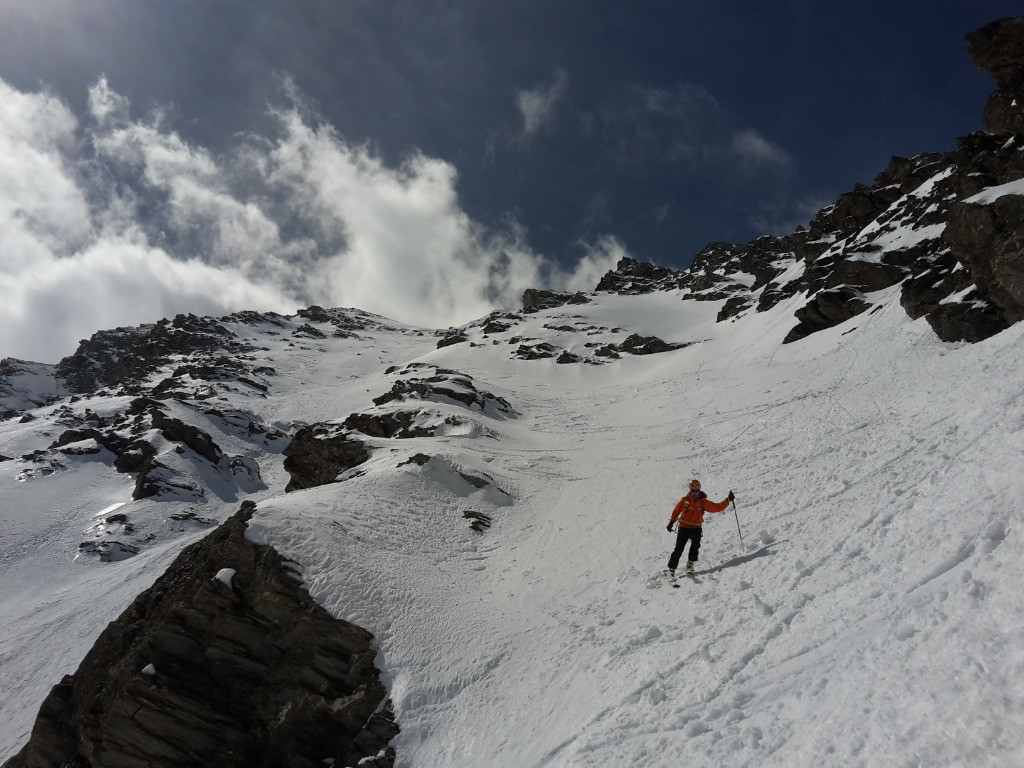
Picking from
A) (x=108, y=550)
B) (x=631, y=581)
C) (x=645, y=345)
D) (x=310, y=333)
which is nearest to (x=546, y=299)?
(x=645, y=345)

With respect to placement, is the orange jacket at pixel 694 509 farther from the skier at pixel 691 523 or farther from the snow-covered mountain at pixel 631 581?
the snow-covered mountain at pixel 631 581

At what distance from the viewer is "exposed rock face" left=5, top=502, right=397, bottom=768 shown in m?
12.0

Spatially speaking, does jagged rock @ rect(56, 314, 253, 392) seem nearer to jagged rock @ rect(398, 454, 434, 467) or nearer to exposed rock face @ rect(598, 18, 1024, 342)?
jagged rock @ rect(398, 454, 434, 467)

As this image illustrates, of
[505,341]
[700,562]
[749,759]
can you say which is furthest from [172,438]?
[749,759]

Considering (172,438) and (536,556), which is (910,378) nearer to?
(536,556)

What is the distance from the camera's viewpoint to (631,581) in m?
13.2

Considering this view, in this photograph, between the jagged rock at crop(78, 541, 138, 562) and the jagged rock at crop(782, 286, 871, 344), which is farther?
the jagged rock at crop(78, 541, 138, 562)

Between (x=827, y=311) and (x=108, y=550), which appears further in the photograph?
(x=108, y=550)

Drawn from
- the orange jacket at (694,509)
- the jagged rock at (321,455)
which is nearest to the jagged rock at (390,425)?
the jagged rock at (321,455)

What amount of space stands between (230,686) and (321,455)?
19376mm

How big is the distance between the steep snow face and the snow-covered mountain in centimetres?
6

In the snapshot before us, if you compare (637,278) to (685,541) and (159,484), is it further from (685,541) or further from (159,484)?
(685,541)

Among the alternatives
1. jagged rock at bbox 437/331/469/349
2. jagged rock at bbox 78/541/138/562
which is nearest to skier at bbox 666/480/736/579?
jagged rock at bbox 78/541/138/562

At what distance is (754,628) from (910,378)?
17696 mm
